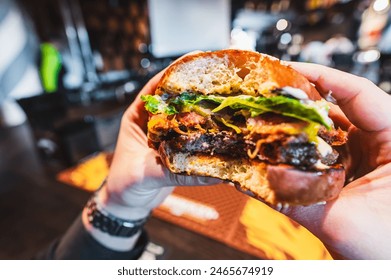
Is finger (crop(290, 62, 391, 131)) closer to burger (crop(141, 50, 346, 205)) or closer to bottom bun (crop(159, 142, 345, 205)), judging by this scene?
burger (crop(141, 50, 346, 205))

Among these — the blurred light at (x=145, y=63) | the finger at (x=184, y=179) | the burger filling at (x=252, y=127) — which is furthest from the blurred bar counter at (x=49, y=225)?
the blurred light at (x=145, y=63)

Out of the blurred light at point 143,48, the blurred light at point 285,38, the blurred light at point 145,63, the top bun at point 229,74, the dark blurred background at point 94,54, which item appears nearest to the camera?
the top bun at point 229,74

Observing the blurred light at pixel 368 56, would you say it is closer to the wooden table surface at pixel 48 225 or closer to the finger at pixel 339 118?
the finger at pixel 339 118

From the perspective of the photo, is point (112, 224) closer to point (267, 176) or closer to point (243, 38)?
point (267, 176)

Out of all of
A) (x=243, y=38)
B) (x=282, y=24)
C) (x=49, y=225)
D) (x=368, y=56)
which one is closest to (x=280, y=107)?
(x=49, y=225)

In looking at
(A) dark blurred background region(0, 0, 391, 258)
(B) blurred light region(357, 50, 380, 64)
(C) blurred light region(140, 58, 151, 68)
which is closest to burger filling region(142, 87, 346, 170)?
(A) dark blurred background region(0, 0, 391, 258)
